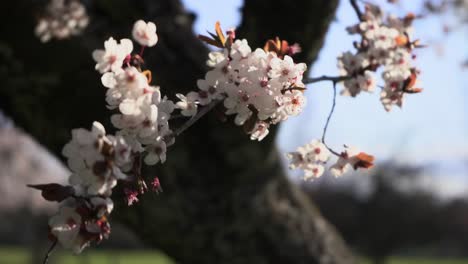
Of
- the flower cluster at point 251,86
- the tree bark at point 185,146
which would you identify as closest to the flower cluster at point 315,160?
the flower cluster at point 251,86

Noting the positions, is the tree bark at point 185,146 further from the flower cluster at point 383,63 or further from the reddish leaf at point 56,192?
the reddish leaf at point 56,192

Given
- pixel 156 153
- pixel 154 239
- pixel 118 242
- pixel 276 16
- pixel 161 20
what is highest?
pixel 276 16

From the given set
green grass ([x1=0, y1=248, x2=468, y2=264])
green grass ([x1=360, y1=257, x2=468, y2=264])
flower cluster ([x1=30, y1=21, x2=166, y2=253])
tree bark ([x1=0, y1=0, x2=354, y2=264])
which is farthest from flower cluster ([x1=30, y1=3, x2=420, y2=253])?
green grass ([x1=360, y1=257, x2=468, y2=264])

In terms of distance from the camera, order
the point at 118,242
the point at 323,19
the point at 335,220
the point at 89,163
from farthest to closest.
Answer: the point at 118,242, the point at 335,220, the point at 323,19, the point at 89,163

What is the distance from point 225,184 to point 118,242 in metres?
33.8

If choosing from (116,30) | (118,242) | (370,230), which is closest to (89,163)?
(116,30)

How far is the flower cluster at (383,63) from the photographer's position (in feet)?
7.22

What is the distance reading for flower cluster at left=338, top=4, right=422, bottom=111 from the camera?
7.22 feet

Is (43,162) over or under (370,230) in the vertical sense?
under

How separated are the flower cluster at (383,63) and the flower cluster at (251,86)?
0.71m

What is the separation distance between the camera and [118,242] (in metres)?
36.1

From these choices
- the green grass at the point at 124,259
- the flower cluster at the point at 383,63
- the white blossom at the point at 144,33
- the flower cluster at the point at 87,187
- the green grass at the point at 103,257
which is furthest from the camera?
the green grass at the point at 124,259

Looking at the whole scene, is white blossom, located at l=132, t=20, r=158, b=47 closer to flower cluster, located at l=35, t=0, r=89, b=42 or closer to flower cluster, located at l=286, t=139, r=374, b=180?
flower cluster, located at l=286, t=139, r=374, b=180

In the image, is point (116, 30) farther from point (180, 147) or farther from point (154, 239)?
point (154, 239)
